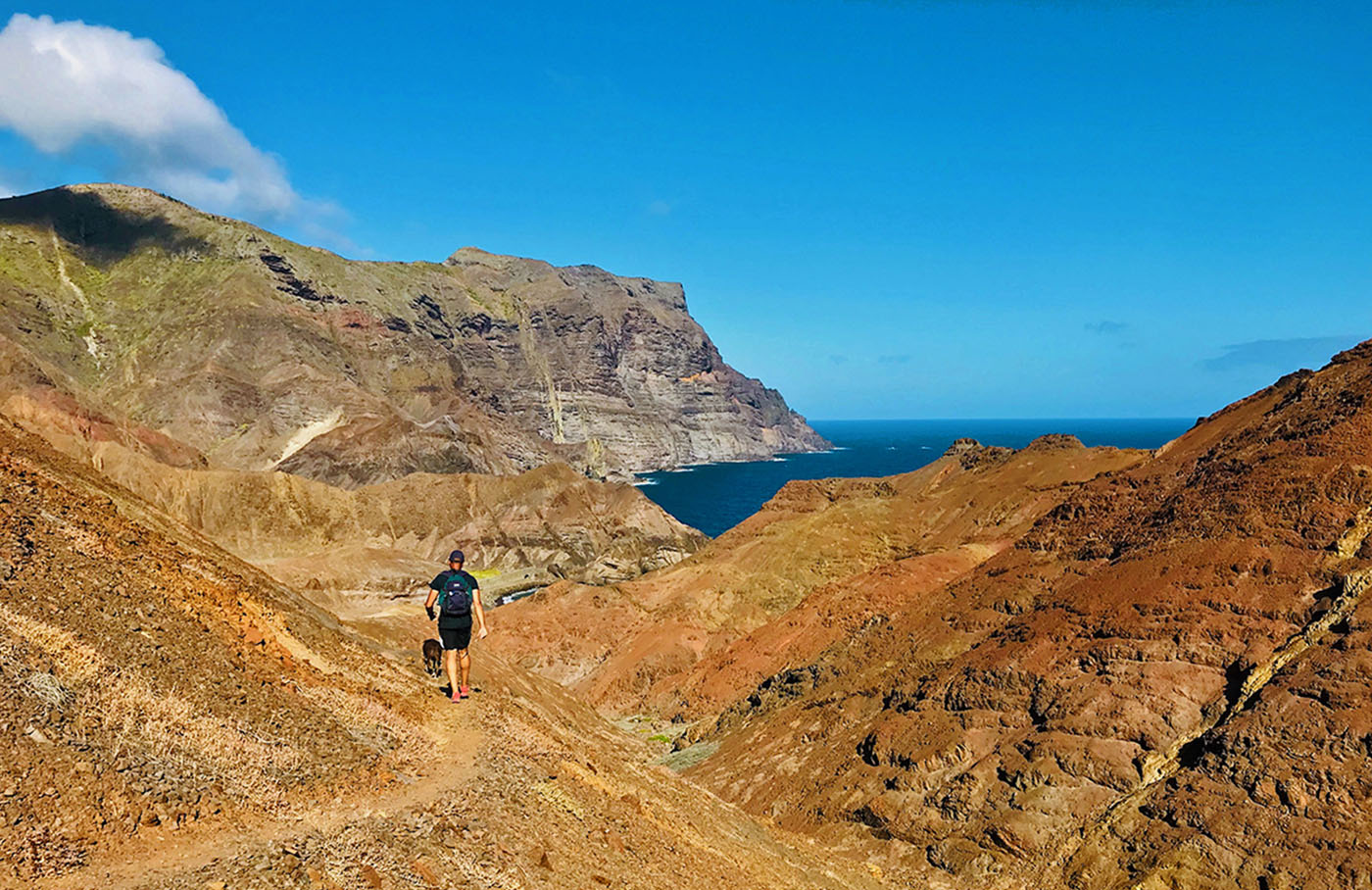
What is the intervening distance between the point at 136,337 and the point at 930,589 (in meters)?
128

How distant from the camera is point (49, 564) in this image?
1023cm

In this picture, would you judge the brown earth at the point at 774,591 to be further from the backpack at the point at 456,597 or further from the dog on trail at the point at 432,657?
the backpack at the point at 456,597

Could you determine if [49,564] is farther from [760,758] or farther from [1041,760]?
[760,758]

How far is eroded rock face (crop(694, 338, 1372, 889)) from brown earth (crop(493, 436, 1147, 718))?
8.37 meters

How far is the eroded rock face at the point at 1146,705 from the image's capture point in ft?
49.1

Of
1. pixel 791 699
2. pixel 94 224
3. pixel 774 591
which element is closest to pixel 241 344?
pixel 94 224

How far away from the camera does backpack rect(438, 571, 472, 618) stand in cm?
1230

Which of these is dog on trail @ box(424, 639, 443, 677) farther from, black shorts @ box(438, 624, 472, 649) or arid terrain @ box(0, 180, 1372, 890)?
black shorts @ box(438, 624, 472, 649)

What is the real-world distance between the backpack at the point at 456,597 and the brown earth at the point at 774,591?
25265mm

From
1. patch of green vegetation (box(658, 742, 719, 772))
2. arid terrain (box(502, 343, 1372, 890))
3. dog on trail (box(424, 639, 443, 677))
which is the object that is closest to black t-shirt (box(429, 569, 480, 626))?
dog on trail (box(424, 639, 443, 677))

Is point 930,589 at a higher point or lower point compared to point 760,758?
higher

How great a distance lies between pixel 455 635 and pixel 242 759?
4216 mm

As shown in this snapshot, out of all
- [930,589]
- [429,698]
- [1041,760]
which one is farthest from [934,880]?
[930,589]

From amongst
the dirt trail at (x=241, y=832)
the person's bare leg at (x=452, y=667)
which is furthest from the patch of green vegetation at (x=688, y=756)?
the dirt trail at (x=241, y=832)
